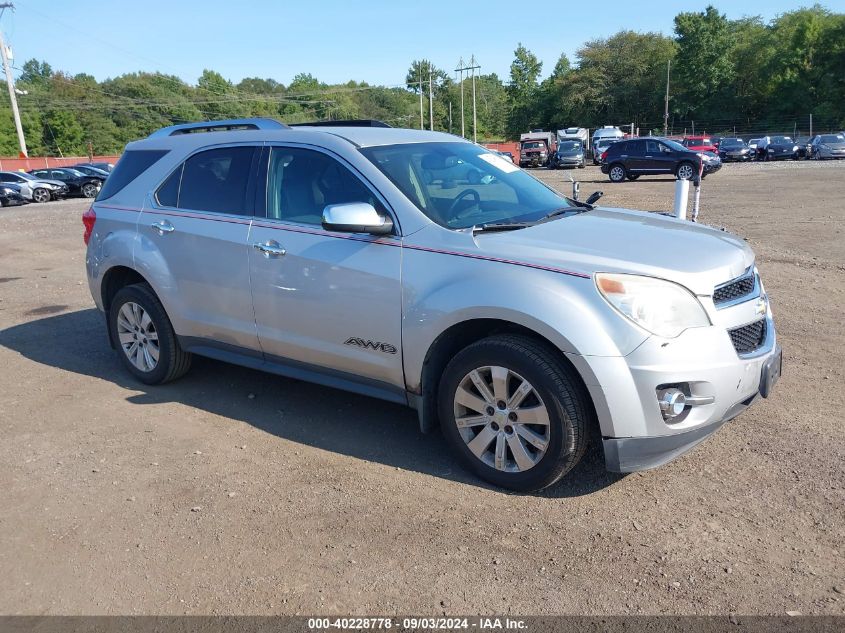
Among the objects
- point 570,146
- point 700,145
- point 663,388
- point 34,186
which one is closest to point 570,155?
point 570,146

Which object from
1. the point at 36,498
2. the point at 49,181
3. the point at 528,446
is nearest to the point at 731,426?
the point at 528,446

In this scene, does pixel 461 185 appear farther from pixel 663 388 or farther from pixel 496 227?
pixel 663 388

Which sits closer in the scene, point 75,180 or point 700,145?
point 75,180

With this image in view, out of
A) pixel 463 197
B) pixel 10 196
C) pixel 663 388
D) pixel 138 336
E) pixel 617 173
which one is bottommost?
pixel 617 173

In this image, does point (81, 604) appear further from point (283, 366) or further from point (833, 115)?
point (833, 115)

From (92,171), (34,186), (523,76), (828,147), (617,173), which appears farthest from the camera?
(523,76)

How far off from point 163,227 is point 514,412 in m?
3.04

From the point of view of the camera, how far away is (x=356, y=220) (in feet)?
12.6

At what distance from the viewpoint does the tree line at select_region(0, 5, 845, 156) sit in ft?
226

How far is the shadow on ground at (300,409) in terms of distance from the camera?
409 cm

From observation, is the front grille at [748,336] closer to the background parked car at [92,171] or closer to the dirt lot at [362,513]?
the dirt lot at [362,513]

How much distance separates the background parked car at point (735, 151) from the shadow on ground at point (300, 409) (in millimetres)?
44202

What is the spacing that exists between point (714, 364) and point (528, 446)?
991mm

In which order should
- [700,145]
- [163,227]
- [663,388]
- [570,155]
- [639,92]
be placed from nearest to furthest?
1. [663,388]
2. [163,227]
3. [700,145]
4. [570,155]
5. [639,92]
